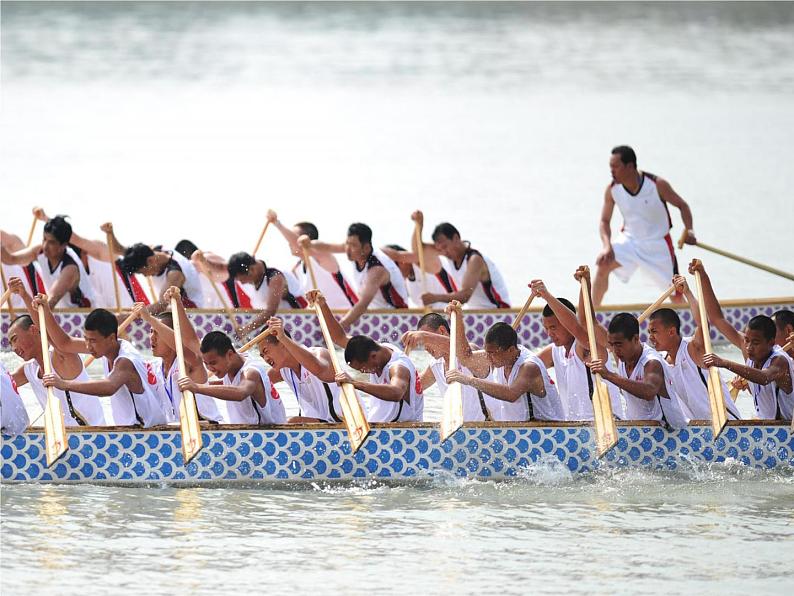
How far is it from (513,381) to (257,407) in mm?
1484

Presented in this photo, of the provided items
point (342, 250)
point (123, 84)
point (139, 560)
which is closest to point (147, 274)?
point (342, 250)

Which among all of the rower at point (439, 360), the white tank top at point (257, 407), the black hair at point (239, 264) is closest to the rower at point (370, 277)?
the black hair at point (239, 264)

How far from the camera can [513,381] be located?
1014 cm

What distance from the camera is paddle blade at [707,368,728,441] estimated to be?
998 cm

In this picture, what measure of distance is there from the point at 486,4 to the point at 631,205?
32.6 m

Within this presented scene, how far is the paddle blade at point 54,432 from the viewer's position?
31.3ft

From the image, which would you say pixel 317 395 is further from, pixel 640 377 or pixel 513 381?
pixel 640 377

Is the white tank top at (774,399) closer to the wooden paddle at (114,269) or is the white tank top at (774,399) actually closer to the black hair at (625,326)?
the black hair at (625,326)

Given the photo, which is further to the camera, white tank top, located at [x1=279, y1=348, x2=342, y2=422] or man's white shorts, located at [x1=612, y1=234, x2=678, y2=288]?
man's white shorts, located at [x1=612, y1=234, x2=678, y2=288]

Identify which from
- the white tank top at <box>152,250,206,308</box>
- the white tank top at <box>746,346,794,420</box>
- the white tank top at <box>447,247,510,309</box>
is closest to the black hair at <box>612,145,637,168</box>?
the white tank top at <box>447,247,510,309</box>

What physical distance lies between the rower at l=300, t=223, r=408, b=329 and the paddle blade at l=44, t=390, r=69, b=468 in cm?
420

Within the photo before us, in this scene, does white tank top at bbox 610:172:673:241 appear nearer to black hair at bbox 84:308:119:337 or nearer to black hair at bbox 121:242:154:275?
black hair at bbox 121:242:154:275

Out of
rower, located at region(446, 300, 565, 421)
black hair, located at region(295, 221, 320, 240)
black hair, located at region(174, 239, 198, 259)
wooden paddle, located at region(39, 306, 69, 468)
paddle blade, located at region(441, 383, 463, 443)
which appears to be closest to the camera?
wooden paddle, located at region(39, 306, 69, 468)

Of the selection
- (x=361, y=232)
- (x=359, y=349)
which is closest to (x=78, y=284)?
(x=361, y=232)
